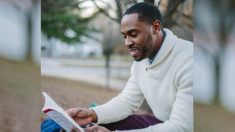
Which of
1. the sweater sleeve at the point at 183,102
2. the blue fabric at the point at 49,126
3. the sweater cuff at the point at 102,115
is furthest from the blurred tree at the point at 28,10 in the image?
the sweater sleeve at the point at 183,102

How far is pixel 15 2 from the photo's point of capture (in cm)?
398

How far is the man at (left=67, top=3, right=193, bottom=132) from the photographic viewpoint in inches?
119

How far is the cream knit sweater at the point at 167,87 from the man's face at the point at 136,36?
0.21ft

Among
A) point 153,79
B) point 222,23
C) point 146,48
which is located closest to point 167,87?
point 153,79

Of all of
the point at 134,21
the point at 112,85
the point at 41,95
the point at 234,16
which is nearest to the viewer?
the point at 234,16

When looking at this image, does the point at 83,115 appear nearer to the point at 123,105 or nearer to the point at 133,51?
the point at 123,105

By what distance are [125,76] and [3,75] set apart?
4.20 ft

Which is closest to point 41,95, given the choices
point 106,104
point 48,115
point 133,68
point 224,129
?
point 48,115

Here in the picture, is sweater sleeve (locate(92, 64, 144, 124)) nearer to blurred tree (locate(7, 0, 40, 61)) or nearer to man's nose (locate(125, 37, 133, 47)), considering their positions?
man's nose (locate(125, 37, 133, 47))

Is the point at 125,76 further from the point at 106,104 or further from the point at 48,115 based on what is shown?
the point at 48,115

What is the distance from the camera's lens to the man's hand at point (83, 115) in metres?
3.37

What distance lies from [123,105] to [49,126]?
619 mm

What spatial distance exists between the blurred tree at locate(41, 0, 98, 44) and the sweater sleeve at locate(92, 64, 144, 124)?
510 mm

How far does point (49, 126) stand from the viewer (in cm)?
355
